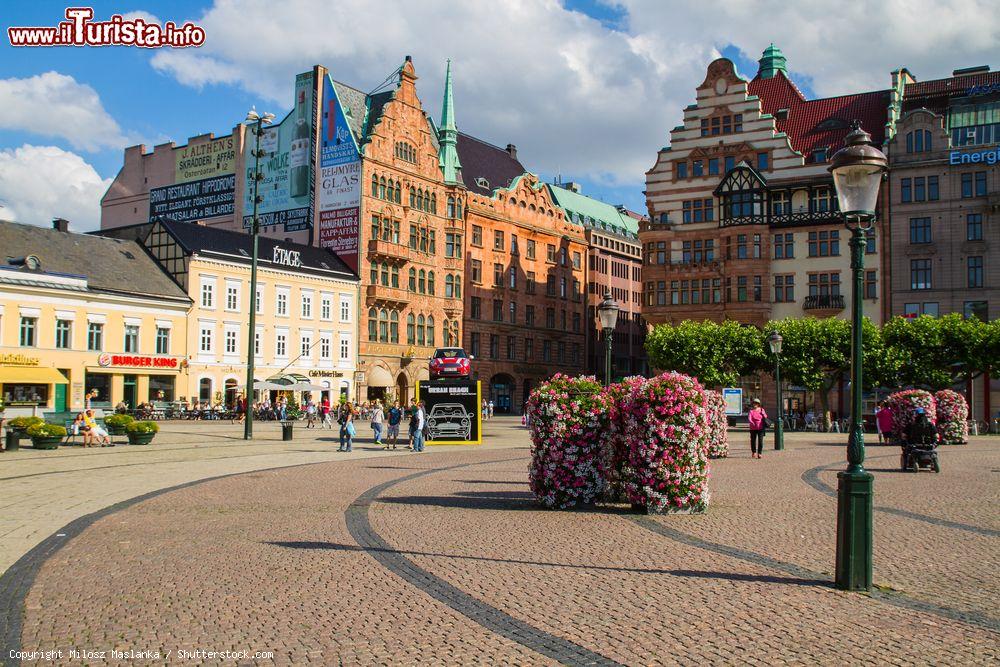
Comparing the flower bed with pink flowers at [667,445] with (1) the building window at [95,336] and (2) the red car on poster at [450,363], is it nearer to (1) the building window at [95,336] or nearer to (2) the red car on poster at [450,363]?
(2) the red car on poster at [450,363]

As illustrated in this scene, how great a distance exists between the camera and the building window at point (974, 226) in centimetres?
5705

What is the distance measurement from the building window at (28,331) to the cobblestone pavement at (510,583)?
115 feet

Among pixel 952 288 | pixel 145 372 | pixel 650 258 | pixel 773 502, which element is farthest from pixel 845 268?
pixel 773 502

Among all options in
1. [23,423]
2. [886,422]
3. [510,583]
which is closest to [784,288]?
[886,422]

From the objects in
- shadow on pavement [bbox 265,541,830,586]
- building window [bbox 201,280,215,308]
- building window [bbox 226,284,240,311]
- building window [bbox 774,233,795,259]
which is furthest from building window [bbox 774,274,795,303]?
shadow on pavement [bbox 265,541,830,586]

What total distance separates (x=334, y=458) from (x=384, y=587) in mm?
17992

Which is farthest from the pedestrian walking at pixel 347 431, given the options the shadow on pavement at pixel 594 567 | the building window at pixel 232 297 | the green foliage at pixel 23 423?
the building window at pixel 232 297

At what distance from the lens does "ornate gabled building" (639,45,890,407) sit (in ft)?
200

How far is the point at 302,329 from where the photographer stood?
5978cm

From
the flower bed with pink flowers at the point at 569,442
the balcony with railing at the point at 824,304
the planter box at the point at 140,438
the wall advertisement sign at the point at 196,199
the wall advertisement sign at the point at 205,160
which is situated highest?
the wall advertisement sign at the point at 205,160

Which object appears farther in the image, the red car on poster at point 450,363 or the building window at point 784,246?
the building window at point 784,246

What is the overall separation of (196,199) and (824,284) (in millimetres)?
46898

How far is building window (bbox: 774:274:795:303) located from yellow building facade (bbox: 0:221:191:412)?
126 ft

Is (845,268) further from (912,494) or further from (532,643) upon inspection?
(532,643)
